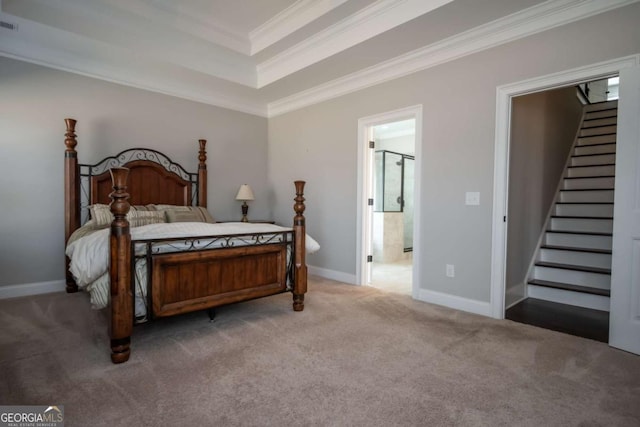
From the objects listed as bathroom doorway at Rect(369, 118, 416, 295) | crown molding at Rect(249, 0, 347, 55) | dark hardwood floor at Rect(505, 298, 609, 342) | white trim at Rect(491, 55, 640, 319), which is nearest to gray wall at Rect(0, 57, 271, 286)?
crown molding at Rect(249, 0, 347, 55)

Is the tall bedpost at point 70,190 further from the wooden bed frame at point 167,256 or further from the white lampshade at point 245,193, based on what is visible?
the white lampshade at point 245,193

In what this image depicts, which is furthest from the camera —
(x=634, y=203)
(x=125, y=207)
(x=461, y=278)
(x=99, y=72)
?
(x=99, y=72)

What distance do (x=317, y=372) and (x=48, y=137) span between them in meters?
3.71

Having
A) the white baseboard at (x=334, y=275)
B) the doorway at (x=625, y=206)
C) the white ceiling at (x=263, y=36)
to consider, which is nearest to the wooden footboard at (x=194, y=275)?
the white baseboard at (x=334, y=275)

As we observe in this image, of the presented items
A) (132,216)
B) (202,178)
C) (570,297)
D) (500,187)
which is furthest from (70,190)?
(570,297)

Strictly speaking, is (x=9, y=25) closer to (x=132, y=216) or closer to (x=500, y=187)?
(x=132, y=216)

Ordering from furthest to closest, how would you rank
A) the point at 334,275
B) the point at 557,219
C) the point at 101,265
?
the point at 334,275 → the point at 557,219 → the point at 101,265

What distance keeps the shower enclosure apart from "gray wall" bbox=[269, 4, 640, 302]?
1.58 meters

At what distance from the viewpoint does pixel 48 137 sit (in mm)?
3533

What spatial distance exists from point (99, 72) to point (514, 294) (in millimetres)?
5213

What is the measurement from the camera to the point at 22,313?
2916 millimetres

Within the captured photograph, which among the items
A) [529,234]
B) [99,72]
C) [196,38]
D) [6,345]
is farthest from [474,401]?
[99,72]

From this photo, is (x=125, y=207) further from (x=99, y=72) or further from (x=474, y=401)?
(x=99, y=72)

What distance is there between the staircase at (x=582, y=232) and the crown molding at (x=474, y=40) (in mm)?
2476
